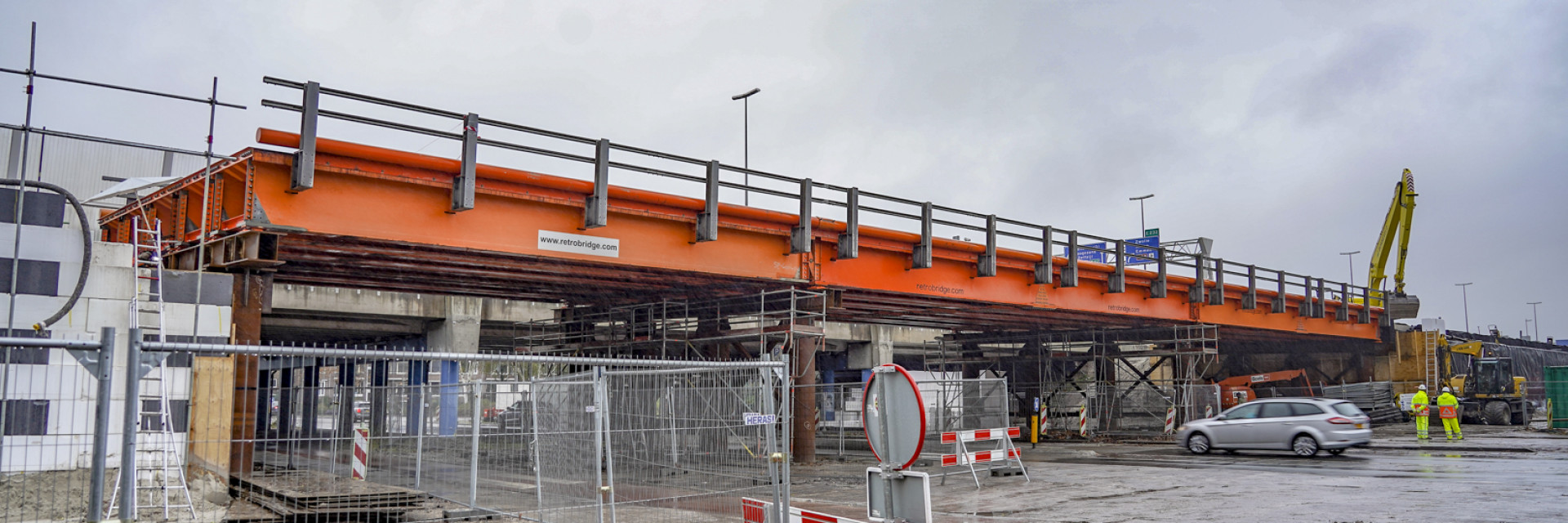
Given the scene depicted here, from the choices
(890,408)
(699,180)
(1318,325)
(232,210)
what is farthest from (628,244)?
(1318,325)

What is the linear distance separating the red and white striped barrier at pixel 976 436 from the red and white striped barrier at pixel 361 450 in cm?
892

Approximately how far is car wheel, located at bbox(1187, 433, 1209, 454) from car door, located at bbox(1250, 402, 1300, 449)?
1248 mm

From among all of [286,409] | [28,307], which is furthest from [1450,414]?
[28,307]

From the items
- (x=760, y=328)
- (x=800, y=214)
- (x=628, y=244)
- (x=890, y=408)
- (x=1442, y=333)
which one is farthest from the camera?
(x=1442, y=333)

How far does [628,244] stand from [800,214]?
326 cm

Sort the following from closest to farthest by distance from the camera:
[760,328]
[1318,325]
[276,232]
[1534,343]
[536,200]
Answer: [276,232] < [536,200] < [760,328] < [1318,325] < [1534,343]

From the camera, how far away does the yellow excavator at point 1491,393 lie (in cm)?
3406

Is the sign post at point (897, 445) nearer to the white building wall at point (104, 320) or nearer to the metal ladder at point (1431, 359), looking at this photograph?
the white building wall at point (104, 320)

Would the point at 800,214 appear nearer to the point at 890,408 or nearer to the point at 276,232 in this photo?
the point at 276,232

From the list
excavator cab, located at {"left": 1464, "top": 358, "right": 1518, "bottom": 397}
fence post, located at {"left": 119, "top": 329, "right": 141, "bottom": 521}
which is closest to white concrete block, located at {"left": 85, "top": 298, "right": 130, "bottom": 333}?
fence post, located at {"left": 119, "top": 329, "right": 141, "bottom": 521}

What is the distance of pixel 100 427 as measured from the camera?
495cm

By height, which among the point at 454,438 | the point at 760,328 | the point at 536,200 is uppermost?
the point at 536,200

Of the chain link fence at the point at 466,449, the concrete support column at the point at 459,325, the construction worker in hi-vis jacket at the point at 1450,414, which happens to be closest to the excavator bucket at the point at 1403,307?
the construction worker in hi-vis jacket at the point at 1450,414

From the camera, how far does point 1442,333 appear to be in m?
39.6
